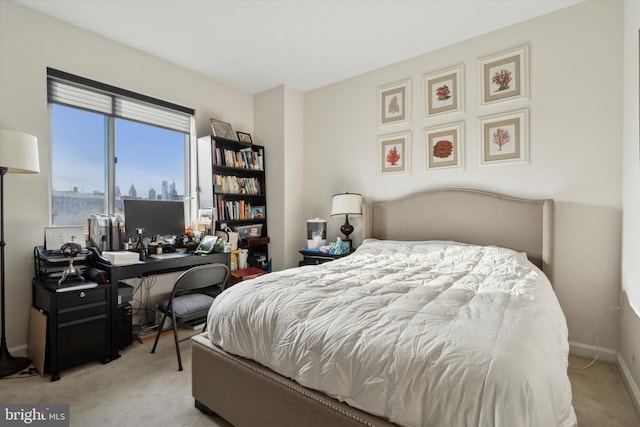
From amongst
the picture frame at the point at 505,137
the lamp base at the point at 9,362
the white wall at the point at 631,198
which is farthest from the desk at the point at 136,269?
the white wall at the point at 631,198

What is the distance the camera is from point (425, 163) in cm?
330

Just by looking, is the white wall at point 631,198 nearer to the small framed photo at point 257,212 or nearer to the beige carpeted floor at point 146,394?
the beige carpeted floor at point 146,394

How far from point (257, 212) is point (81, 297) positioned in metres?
2.17

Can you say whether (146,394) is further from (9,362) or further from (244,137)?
(244,137)

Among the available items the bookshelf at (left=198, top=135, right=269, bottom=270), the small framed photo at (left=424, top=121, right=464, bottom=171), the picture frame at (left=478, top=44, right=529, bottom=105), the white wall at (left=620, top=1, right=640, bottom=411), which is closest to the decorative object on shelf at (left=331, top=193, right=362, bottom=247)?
the small framed photo at (left=424, top=121, right=464, bottom=171)

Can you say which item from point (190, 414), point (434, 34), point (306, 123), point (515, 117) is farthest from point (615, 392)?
point (306, 123)

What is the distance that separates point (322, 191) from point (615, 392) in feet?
10.2

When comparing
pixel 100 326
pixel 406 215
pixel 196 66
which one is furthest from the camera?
pixel 196 66

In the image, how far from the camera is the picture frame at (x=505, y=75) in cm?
276

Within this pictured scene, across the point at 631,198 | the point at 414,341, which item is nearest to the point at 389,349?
the point at 414,341

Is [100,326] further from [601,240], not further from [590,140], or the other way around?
[590,140]

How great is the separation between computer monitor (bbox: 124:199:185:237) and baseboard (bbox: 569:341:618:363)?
361 cm

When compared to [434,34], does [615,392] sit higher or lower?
lower

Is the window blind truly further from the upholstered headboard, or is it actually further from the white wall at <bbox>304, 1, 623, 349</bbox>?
the white wall at <bbox>304, 1, 623, 349</bbox>
